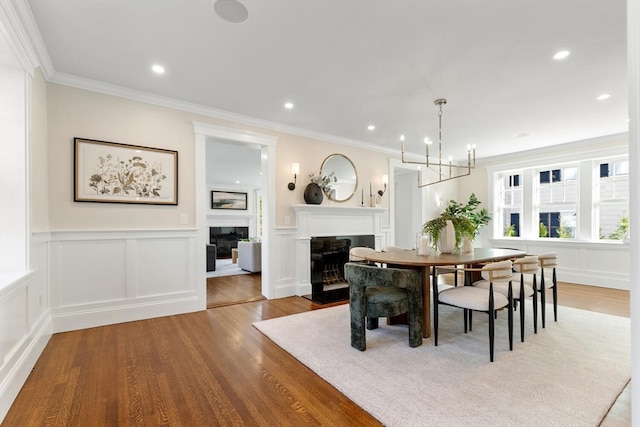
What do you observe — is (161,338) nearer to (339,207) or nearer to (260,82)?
(260,82)

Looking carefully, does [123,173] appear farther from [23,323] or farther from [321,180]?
[321,180]

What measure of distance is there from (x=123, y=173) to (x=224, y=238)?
6.93m

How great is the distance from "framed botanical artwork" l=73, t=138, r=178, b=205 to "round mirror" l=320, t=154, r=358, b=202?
2309 mm

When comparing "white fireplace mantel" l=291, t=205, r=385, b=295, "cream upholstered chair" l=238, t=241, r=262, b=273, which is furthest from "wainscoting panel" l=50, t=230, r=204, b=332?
"cream upholstered chair" l=238, t=241, r=262, b=273

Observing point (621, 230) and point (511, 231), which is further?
point (511, 231)

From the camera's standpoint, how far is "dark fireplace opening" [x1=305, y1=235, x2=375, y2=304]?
14.9 feet

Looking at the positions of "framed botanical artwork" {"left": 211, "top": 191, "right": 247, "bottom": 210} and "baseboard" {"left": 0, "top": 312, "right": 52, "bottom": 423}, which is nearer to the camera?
"baseboard" {"left": 0, "top": 312, "right": 52, "bottom": 423}

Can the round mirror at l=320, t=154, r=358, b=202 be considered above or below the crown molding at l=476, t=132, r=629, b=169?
below

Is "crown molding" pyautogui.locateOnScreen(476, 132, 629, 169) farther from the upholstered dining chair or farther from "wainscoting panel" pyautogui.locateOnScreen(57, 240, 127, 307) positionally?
"wainscoting panel" pyautogui.locateOnScreen(57, 240, 127, 307)

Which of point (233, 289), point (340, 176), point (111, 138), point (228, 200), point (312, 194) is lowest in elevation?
point (233, 289)

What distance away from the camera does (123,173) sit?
10.6 ft

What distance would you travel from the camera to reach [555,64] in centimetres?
267

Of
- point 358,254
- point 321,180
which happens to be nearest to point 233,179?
point 321,180

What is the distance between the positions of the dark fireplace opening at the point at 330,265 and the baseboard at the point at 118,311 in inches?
66.1
